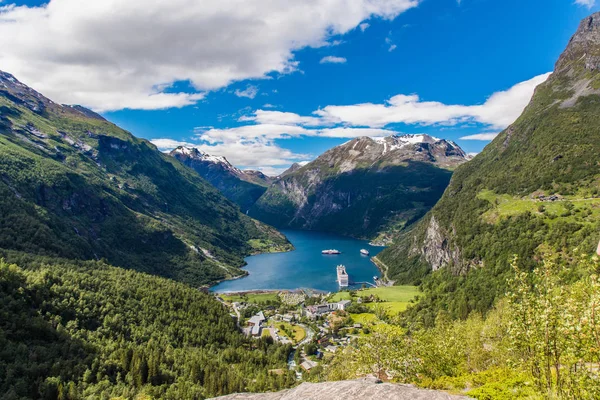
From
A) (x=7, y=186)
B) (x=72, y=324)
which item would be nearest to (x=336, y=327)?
(x=72, y=324)

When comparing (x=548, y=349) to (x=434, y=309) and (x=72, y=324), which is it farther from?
(x=434, y=309)

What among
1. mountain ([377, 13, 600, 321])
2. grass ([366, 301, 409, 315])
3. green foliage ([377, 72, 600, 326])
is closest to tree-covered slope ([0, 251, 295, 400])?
grass ([366, 301, 409, 315])

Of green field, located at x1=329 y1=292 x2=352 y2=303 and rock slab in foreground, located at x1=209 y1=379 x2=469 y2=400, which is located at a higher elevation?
rock slab in foreground, located at x1=209 y1=379 x2=469 y2=400

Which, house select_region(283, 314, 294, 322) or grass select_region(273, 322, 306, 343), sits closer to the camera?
grass select_region(273, 322, 306, 343)

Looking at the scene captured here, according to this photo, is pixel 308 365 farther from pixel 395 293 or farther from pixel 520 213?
pixel 520 213

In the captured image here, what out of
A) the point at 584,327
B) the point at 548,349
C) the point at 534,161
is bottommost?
the point at 548,349

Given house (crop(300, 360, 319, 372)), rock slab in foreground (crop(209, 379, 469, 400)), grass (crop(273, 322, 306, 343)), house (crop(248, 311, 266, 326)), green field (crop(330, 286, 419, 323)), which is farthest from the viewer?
green field (crop(330, 286, 419, 323))

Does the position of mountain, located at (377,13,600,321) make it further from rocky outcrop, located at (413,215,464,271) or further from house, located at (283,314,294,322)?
house, located at (283,314,294,322)
